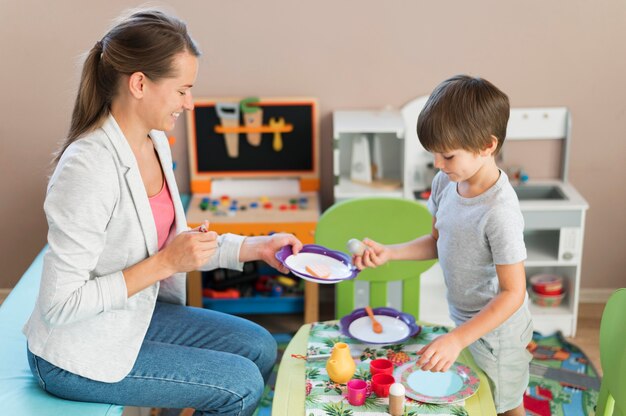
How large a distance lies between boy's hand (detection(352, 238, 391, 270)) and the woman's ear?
628 millimetres

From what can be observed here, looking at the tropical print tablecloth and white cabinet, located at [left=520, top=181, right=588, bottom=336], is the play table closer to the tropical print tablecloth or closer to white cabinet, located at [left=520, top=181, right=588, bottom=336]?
the tropical print tablecloth

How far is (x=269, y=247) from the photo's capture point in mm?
2000

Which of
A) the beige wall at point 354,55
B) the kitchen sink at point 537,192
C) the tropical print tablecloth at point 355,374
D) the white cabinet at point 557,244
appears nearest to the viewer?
the tropical print tablecloth at point 355,374

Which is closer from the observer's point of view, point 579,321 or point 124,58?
A: point 124,58

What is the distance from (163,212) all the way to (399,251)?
1.92ft

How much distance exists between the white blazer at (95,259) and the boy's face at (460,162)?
671mm

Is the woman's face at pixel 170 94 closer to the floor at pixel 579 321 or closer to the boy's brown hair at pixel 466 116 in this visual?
the boy's brown hair at pixel 466 116

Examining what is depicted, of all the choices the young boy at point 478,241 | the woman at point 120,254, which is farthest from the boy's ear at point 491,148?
the woman at point 120,254

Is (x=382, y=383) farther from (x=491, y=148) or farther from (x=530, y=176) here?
(x=530, y=176)

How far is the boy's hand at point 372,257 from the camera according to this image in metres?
1.88

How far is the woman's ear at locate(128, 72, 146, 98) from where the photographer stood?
67.8 inches

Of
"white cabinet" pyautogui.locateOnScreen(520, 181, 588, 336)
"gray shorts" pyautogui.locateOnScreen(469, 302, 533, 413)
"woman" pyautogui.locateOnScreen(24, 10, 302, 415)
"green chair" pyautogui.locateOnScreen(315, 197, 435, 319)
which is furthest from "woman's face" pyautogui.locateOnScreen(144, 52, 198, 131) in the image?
"white cabinet" pyautogui.locateOnScreen(520, 181, 588, 336)

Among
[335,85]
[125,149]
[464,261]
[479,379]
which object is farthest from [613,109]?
[125,149]

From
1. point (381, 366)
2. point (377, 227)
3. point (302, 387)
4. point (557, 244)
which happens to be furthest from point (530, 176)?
point (302, 387)
